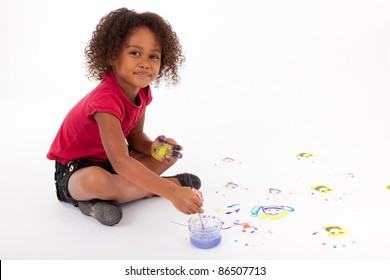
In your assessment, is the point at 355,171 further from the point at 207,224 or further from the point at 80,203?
the point at 80,203

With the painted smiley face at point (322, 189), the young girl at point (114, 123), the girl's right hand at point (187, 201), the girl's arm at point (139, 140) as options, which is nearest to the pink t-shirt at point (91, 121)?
the young girl at point (114, 123)

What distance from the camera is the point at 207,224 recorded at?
5.12ft

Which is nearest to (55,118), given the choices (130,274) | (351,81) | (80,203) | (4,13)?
(4,13)

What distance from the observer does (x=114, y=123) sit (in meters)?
1.57

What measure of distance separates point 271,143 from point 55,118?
1156mm

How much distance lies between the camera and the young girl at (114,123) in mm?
1563

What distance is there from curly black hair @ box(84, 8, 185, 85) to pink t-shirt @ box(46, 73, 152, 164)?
0.09 meters

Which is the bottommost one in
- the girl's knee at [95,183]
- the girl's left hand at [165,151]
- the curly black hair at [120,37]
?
the girl's knee at [95,183]

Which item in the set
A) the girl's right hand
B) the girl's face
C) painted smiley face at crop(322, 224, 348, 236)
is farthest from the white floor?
the girl's face

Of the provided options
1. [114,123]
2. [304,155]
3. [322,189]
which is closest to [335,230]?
[322,189]

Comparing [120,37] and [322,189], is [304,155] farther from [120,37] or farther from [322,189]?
[120,37]

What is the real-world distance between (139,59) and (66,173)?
1.53ft

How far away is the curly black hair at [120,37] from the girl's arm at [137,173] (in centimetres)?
26

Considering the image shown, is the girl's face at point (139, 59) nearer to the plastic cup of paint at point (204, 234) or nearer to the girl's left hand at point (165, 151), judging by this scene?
the girl's left hand at point (165, 151)
